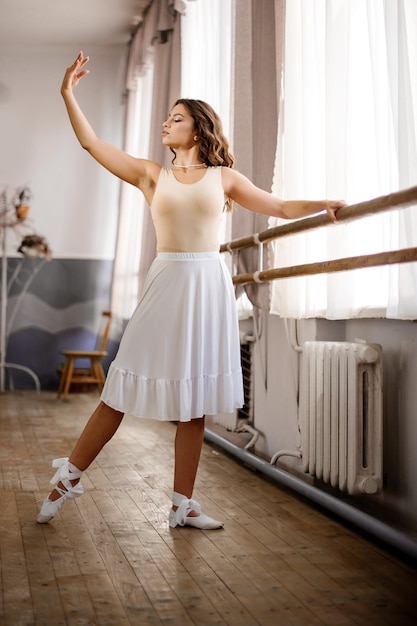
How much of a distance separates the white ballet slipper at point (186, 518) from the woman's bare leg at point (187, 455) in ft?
0.07

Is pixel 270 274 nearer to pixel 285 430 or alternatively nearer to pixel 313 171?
pixel 313 171

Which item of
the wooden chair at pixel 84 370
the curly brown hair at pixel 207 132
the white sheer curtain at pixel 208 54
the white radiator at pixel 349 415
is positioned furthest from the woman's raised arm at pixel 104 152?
the wooden chair at pixel 84 370

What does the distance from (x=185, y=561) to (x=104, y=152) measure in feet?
3.82

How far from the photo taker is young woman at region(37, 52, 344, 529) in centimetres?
223

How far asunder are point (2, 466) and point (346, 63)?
2.04 m

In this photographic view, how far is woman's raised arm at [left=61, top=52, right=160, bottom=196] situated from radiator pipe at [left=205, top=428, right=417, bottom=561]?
1129mm

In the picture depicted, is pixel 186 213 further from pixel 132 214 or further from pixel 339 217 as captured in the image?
pixel 132 214

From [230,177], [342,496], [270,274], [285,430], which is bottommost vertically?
[342,496]

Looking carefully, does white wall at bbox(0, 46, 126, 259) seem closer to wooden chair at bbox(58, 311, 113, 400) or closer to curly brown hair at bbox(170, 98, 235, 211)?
wooden chair at bbox(58, 311, 113, 400)

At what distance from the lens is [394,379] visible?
236 centimetres

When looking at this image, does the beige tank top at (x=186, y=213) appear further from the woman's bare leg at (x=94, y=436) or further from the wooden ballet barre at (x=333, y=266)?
the woman's bare leg at (x=94, y=436)

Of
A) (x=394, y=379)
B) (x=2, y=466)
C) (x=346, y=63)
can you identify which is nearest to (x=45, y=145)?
(x=2, y=466)

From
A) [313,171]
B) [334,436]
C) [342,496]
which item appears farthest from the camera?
[313,171]

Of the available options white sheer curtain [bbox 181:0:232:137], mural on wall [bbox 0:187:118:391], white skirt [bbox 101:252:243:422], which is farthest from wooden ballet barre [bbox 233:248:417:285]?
mural on wall [bbox 0:187:118:391]
